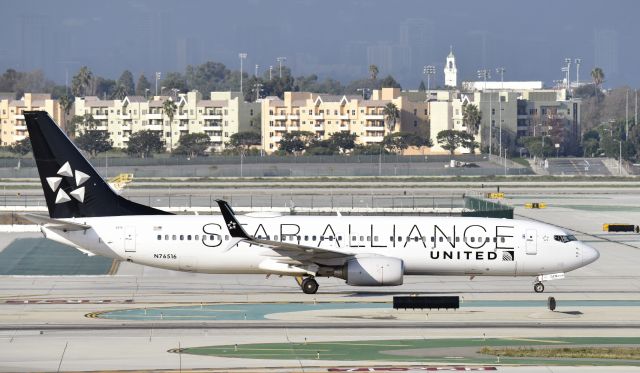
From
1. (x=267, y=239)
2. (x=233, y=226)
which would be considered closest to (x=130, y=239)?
(x=233, y=226)

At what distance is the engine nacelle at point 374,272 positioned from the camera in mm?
54969

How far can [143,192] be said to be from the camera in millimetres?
136875

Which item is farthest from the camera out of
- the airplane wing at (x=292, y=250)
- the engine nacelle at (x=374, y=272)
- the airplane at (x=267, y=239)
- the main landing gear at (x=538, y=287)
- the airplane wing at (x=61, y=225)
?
the main landing gear at (x=538, y=287)

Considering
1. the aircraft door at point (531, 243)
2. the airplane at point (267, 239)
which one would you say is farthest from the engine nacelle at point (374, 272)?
the aircraft door at point (531, 243)

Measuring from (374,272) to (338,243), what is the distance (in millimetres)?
2366

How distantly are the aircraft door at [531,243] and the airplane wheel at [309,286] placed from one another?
955cm

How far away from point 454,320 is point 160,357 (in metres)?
13.2

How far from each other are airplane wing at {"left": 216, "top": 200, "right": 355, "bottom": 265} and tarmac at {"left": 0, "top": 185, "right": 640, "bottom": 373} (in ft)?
5.20

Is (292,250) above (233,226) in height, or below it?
below

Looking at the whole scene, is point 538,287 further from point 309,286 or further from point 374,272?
point 309,286

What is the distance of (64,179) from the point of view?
186ft

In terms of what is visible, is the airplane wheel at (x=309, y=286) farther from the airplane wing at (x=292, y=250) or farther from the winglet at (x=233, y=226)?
the winglet at (x=233, y=226)

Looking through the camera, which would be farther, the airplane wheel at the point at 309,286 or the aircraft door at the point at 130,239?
the airplane wheel at the point at 309,286

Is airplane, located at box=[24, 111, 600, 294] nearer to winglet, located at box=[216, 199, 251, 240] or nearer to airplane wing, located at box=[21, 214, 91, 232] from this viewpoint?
airplane wing, located at box=[21, 214, 91, 232]
